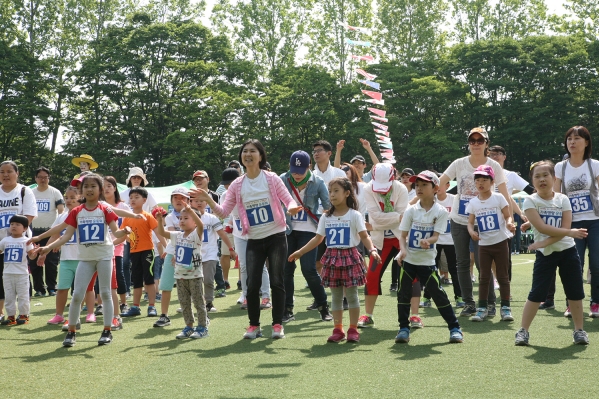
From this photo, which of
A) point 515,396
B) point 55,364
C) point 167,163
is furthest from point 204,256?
point 167,163

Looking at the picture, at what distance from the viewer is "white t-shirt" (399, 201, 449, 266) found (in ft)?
23.3

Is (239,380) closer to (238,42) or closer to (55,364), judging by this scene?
(55,364)

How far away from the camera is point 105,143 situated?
1907 inches

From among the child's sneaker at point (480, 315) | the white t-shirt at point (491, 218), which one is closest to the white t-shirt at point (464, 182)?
the white t-shirt at point (491, 218)

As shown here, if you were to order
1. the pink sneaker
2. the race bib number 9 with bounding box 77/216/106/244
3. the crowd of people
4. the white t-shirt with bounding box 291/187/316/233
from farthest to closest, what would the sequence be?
the pink sneaker → the white t-shirt with bounding box 291/187/316/233 → the race bib number 9 with bounding box 77/216/106/244 → the crowd of people

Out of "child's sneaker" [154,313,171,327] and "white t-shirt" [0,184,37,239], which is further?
"white t-shirt" [0,184,37,239]

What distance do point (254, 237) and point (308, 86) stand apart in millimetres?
39814

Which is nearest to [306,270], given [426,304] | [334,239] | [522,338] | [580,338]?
[334,239]

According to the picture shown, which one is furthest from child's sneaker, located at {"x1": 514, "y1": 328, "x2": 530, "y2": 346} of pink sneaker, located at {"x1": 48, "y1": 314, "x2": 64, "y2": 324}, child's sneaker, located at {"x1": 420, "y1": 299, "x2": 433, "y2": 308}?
pink sneaker, located at {"x1": 48, "y1": 314, "x2": 64, "y2": 324}

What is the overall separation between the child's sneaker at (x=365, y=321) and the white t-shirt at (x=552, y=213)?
2.23 m

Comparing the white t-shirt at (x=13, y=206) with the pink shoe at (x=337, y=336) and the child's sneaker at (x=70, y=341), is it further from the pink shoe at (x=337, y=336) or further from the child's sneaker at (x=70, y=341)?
the pink shoe at (x=337, y=336)

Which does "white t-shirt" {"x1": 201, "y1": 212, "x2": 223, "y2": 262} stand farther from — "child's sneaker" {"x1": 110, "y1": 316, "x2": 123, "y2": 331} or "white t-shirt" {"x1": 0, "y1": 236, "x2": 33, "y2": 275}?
"white t-shirt" {"x1": 0, "y1": 236, "x2": 33, "y2": 275}

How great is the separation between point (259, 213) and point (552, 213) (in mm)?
2851

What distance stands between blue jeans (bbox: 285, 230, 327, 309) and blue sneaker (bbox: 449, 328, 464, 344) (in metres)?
1.93
